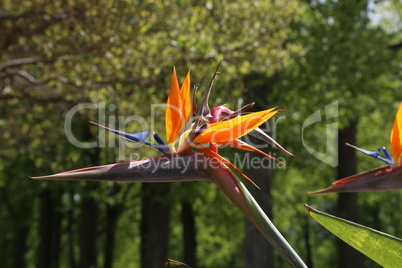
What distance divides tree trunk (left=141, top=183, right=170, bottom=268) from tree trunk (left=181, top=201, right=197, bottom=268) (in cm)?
134

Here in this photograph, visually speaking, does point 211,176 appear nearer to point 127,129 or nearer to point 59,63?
point 59,63

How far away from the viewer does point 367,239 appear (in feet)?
2.83

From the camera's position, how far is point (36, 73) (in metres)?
9.37

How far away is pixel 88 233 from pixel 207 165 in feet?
41.5

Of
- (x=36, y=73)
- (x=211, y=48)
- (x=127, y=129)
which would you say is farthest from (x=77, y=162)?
(x=211, y=48)

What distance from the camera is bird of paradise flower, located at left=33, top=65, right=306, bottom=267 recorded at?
895 mm

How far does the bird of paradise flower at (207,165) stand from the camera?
895 millimetres

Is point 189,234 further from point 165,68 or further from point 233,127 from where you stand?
point 233,127

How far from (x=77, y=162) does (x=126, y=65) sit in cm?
389

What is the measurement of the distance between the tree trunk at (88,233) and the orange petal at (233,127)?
12398mm

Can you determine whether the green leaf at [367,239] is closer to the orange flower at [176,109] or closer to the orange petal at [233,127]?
the orange petal at [233,127]

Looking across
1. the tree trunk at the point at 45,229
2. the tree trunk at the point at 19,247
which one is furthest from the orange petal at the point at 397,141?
the tree trunk at the point at 19,247

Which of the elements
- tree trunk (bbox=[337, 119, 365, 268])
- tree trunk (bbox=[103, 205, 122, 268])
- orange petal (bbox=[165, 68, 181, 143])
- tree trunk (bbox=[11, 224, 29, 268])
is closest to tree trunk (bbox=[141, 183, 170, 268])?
tree trunk (bbox=[103, 205, 122, 268])

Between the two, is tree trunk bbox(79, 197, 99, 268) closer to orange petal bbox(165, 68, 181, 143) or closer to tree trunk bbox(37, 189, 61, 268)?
tree trunk bbox(37, 189, 61, 268)
